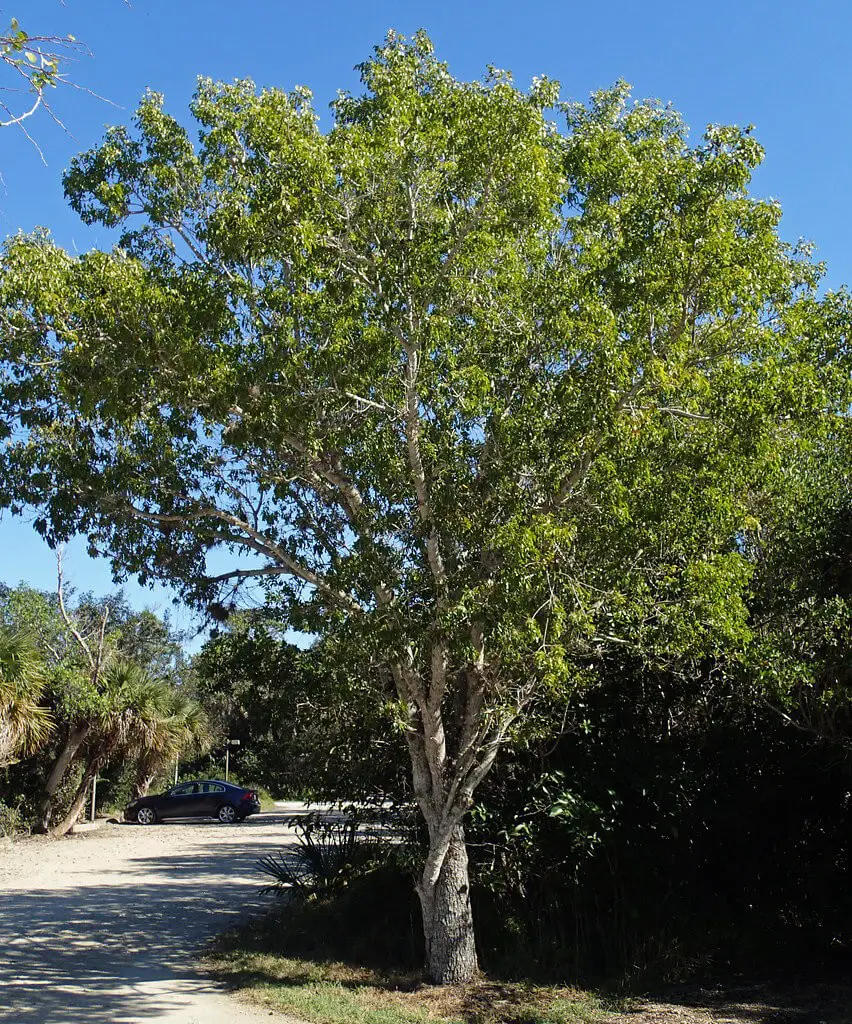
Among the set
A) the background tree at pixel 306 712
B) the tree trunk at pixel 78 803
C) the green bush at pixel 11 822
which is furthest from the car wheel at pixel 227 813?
the background tree at pixel 306 712

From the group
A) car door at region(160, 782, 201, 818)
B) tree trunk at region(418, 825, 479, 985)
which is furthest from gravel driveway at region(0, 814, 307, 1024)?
car door at region(160, 782, 201, 818)

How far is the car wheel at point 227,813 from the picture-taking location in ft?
102

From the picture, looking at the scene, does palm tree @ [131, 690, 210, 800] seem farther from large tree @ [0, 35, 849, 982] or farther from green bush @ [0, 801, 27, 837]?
large tree @ [0, 35, 849, 982]

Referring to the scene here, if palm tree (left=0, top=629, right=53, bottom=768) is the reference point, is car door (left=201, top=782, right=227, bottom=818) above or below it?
below

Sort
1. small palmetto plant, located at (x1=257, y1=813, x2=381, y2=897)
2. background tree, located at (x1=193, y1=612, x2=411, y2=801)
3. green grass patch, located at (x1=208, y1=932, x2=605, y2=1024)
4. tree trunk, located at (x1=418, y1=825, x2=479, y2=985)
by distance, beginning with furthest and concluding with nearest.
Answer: small palmetto plant, located at (x1=257, y1=813, x2=381, y2=897) → background tree, located at (x1=193, y1=612, x2=411, y2=801) → tree trunk, located at (x1=418, y1=825, x2=479, y2=985) → green grass patch, located at (x1=208, y1=932, x2=605, y2=1024)

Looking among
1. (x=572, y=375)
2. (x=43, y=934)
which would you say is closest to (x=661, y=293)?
(x=572, y=375)

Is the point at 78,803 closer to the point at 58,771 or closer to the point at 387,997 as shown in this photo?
the point at 58,771

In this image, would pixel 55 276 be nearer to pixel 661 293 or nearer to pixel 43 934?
pixel 661 293


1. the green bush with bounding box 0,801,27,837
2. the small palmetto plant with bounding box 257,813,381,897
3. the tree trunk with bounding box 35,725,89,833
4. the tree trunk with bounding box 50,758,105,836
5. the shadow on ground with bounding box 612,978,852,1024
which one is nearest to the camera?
the shadow on ground with bounding box 612,978,852,1024

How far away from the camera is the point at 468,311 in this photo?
8.91 meters

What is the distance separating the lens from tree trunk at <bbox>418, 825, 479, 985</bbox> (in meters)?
9.05

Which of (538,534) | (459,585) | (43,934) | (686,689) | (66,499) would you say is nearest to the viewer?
(538,534)

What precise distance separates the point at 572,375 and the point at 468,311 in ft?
4.74

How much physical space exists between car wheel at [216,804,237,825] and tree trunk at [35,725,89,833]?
7.93m
